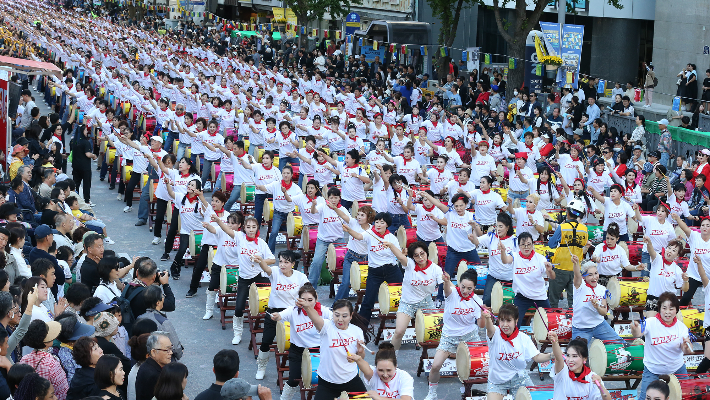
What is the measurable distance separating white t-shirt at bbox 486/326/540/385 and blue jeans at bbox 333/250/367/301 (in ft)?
12.5

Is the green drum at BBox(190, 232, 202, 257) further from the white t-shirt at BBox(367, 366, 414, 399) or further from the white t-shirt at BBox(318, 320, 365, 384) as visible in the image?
the white t-shirt at BBox(367, 366, 414, 399)

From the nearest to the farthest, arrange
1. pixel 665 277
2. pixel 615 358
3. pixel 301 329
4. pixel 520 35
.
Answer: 1. pixel 301 329
2. pixel 615 358
3. pixel 665 277
4. pixel 520 35

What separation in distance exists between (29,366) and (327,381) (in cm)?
293

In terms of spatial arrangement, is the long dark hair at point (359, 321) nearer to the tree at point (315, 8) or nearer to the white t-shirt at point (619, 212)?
the white t-shirt at point (619, 212)

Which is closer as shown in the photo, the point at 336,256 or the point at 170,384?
the point at 170,384

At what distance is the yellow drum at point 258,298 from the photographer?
11.5m

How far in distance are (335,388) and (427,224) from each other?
18.6ft

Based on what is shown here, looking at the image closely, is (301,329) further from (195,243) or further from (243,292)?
(195,243)

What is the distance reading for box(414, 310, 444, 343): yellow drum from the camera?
10.9 meters

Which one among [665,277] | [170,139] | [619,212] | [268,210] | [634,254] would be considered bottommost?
[634,254]

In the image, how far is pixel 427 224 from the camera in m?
14.1

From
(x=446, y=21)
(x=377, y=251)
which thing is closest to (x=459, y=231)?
(x=377, y=251)

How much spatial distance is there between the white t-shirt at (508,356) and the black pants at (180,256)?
21.6 ft

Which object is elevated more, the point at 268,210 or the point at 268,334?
the point at 268,210
